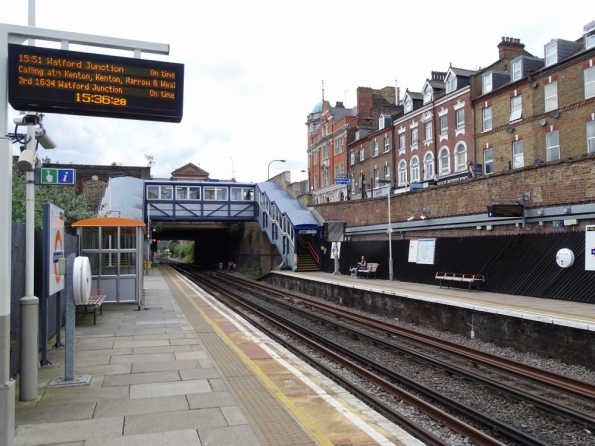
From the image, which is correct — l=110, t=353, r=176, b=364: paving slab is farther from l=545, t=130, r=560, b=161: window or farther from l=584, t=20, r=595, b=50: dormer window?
l=584, t=20, r=595, b=50: dormer window

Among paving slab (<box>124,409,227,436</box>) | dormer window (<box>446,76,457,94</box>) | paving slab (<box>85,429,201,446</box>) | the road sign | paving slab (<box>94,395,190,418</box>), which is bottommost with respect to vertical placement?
paving slab (<box>94,395,190,418</box>)

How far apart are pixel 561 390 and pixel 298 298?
14.4 metres

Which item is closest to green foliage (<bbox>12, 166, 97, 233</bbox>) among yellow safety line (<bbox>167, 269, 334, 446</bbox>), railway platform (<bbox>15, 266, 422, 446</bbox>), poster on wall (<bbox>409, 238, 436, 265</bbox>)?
railway platform (<bbox>15, 266, 422, 446</bbox>)

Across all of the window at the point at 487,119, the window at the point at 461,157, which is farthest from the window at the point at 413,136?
the window at the point at 487,119

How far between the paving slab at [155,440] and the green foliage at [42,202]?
763 centimetres

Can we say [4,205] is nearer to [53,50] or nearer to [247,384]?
[53,50]

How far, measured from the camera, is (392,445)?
15.5 ft

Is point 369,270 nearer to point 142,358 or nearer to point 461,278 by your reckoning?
point 461,278

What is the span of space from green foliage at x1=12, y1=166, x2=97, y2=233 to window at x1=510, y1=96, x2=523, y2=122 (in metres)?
24.0

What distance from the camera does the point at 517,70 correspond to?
30.3m

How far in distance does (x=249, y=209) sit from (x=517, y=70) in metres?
20.9

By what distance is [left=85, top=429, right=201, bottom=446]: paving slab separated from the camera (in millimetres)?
4719

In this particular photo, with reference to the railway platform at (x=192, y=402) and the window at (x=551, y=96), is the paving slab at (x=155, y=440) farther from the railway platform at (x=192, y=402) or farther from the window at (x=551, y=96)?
the window at (x=551, y=96)

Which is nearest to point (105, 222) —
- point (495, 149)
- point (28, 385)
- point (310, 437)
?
point (28, 385)
